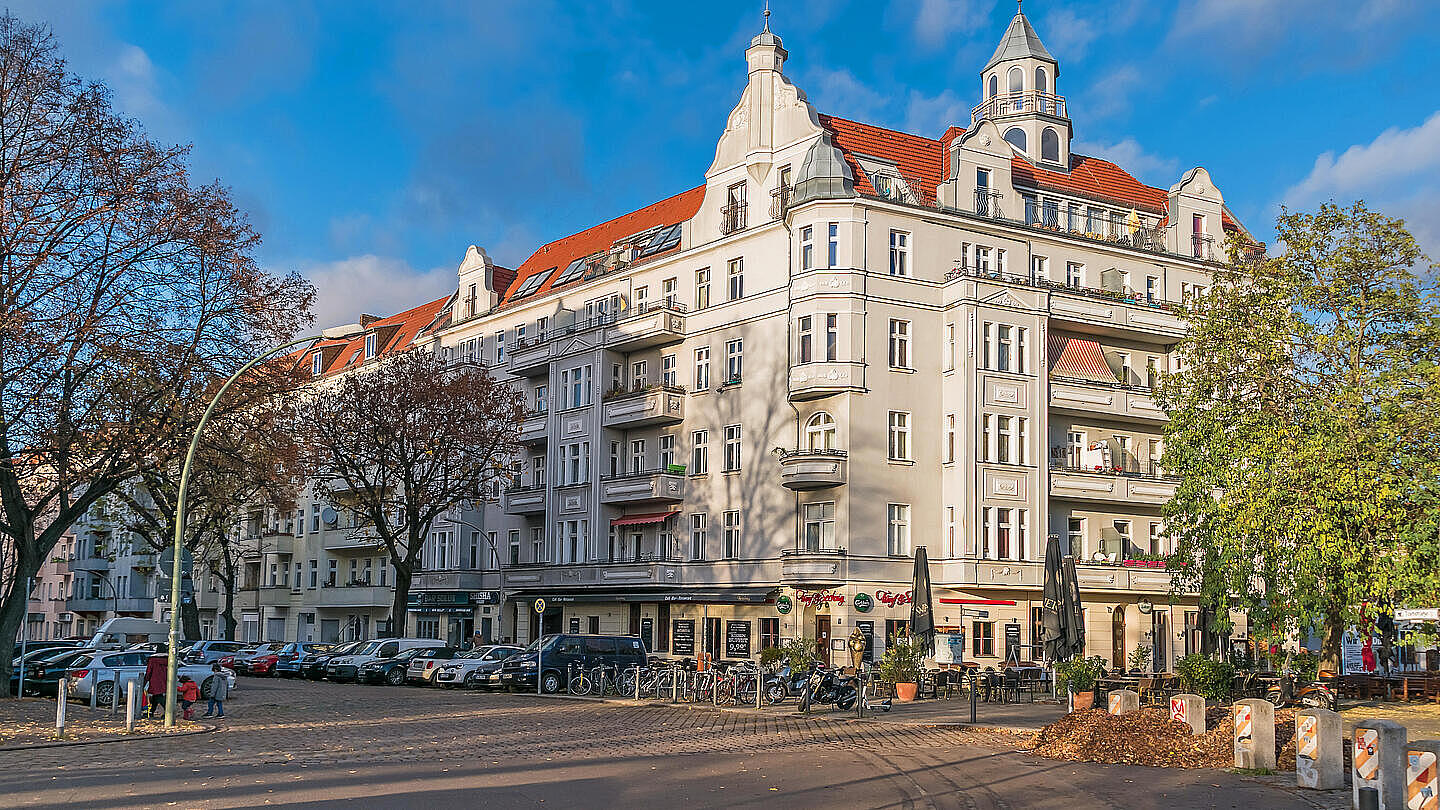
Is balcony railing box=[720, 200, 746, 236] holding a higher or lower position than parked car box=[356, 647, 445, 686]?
higher

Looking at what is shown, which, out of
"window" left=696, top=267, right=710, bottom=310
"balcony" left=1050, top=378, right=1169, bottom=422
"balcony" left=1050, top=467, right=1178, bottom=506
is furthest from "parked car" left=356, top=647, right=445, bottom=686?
"balcony" left=1050, top=378, right=1169, bottom=422

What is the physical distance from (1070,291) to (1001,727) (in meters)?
26.7

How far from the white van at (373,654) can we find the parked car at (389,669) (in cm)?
30

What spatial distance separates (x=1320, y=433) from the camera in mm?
28828

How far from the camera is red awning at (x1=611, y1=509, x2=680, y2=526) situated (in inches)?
2071

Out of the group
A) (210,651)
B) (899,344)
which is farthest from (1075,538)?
(210,651)

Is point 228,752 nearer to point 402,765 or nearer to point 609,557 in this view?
point 402,765

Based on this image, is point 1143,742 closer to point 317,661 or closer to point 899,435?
point 899,435

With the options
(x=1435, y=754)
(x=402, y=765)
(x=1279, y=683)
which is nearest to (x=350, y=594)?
(x=1279, y=683)

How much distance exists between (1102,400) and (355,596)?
42.2 m

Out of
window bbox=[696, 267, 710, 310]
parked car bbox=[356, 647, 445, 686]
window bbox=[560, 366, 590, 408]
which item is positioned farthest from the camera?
window bbox=[560, 366, 590, 408]

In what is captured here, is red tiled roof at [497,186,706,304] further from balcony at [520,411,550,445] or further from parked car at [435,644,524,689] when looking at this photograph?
parked car at [435,644,524,689]

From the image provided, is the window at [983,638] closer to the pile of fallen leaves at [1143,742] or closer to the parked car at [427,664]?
the parked car at [427,664]

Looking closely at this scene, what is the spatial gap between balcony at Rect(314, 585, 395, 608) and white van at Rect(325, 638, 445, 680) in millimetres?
19411
